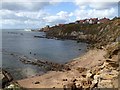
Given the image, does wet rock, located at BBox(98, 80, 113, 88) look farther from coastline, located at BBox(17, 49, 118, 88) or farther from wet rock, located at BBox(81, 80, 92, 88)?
wet rock, located at BBox(81, 80, 92, 88)

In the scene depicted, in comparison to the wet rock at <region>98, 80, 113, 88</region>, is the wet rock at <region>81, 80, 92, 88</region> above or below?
below

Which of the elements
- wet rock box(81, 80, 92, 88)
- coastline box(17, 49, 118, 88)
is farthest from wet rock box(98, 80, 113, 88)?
wet rock box(81, 80, 92, 88)

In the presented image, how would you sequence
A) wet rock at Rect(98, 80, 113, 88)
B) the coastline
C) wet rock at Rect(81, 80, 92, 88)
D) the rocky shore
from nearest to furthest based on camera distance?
1. wet rock at Rect(98, 80, 113, 88)
2. the rocky shore
3. the coastline
4. wet rock at Rect(81, 80, 92, 88)

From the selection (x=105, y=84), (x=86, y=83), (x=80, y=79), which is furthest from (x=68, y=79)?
(x=105, y=84)

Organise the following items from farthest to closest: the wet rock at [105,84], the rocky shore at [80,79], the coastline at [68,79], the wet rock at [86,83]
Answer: the wet rock at [86,83] < the coastline at [68,79] < the rocky shore at [80,79] < the wet rock at [105,84]

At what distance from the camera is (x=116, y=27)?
11919 centimetres

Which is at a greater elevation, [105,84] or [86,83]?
[105,84]

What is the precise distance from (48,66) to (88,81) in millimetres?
23273

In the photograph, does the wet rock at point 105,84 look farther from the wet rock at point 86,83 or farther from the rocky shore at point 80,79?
the wet rock at point 86,83

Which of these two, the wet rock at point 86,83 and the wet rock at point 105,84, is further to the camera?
the wet rock at point 86,83

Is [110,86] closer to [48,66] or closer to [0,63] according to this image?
[48,66]

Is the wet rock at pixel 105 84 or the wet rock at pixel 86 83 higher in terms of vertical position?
the wet rock at pixel 105 84

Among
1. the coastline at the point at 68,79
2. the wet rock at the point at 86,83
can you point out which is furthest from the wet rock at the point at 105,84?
the wet rock at the point at 86,83

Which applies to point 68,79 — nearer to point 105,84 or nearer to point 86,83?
point 86,83
